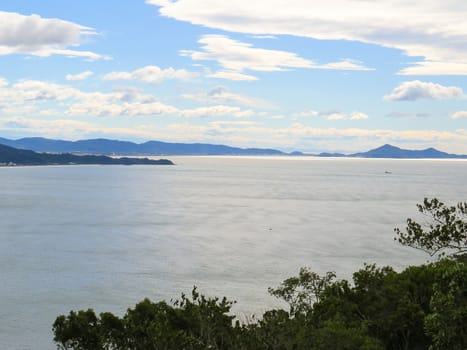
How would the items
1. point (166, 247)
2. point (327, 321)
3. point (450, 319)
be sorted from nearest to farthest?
point (450, 319) < point (327, 321) < point (166, 247)

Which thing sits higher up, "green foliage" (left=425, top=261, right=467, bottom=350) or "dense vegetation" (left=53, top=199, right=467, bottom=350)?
"green foliage" (left=425, top=261, right=467, bottom=350)

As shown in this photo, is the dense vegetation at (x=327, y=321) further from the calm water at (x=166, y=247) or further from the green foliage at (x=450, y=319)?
the calm water at (x=166, y=247)

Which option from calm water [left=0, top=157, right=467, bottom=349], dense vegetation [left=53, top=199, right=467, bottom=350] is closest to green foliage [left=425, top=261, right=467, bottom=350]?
dense vegetation [left=53, top=199, right=467, bottom=350]

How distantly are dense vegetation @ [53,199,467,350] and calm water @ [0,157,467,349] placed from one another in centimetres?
1381

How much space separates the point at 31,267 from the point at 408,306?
4824 cm

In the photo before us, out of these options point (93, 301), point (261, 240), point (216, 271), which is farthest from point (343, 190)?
point (93, 301)

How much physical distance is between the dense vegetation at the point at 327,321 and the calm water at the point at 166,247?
1381 cm

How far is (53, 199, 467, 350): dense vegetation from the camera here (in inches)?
823

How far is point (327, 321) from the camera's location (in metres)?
23.1

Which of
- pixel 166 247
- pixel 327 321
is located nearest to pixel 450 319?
pixel 327 321

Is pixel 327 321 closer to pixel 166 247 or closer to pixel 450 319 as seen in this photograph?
pixel 450 319

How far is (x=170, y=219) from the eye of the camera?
107 meters

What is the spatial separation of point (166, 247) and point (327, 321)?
56487mm

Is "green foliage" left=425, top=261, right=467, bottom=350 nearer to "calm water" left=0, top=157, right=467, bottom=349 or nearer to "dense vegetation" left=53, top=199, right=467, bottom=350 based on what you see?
"dense vegetation" left=53, top=199, right=467, bottom=350
